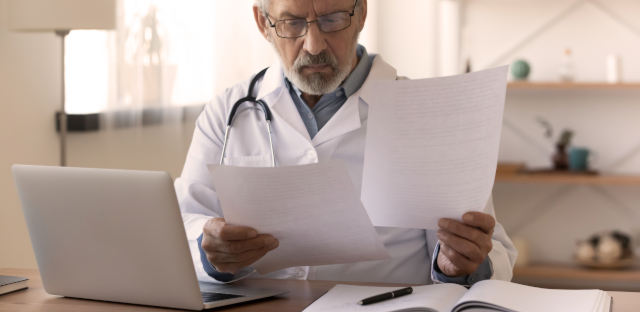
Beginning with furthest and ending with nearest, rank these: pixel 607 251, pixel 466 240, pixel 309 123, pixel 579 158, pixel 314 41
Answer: pixel 579 158, pixel 607 251, pixel 309 123, pixel 314 41, pixel 466 240

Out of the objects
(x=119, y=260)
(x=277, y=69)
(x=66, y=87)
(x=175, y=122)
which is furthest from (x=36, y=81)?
(x=119, y=260)

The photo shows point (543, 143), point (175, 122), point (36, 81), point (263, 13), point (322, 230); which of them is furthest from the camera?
point (543, 143)

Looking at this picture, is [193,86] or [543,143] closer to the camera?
[193,86]

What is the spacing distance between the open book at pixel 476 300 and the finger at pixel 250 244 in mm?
118

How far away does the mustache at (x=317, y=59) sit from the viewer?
1657 millimetres

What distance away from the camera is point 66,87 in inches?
101

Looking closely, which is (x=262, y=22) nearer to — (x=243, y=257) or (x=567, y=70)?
(x=243, y=257)

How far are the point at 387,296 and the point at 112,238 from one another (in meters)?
0.41

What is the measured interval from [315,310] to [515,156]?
9.93ft

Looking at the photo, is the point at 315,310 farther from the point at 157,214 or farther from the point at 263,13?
the point at 263,13

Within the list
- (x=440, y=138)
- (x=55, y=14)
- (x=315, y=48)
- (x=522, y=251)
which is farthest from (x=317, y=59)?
(x=522, y=251)

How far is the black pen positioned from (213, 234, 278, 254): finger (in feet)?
0.60

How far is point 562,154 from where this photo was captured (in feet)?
12.6

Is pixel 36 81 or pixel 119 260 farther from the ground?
pixel 36 81
